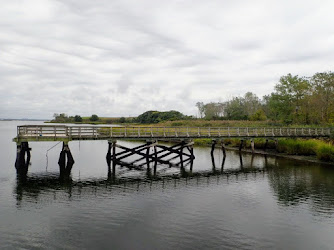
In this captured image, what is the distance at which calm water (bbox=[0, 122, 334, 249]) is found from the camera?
13906 mm

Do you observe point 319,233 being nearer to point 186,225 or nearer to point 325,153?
point 186,225

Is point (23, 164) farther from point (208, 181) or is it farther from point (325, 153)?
point (325, 153)

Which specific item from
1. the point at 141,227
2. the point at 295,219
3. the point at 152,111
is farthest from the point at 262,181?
the point at 152,111

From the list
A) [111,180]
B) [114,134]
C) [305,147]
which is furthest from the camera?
[305,147]

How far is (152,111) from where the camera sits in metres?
141

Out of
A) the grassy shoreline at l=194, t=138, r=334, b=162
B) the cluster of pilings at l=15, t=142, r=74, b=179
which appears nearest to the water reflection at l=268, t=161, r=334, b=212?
the grassy shoreline at l=194, t=138, r=334, b=162

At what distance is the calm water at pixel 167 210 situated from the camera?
547 inches

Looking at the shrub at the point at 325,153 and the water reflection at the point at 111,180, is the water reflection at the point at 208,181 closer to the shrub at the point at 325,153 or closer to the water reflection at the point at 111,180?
the water reflection at the point at 111,180

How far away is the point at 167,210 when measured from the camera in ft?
59.5

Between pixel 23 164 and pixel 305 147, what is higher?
pixel 305 147

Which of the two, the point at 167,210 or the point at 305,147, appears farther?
the point at 305,147

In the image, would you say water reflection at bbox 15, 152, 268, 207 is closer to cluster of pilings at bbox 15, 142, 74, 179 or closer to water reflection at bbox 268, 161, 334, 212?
cluster of pilings at bbox 15, 142, 74, 179

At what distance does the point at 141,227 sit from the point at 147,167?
19.0 metres

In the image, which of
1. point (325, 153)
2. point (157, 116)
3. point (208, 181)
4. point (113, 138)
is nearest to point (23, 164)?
point (113, 138)
